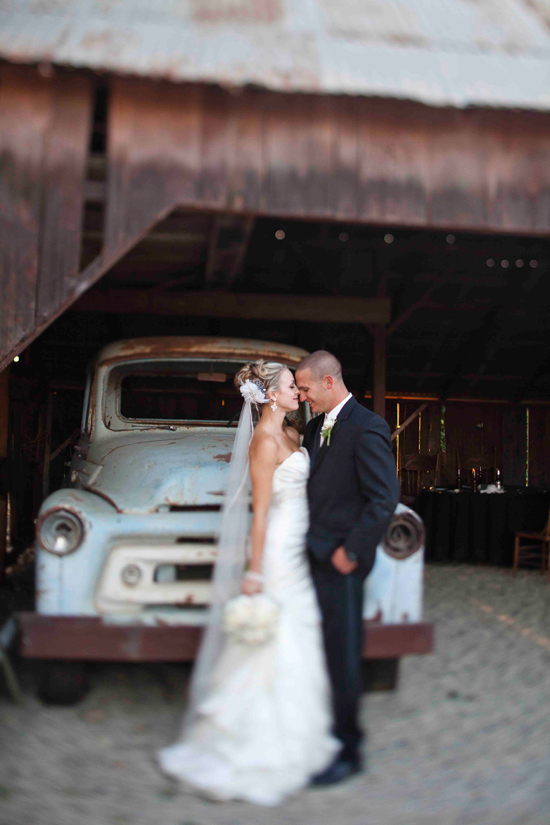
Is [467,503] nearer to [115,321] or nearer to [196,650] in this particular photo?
[115,321]

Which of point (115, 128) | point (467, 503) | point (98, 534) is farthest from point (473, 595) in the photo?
point (115, 128)

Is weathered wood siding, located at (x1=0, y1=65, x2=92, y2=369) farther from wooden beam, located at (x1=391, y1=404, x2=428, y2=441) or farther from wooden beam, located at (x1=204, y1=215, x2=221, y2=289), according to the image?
wooden beam, located at (x1=391, y1=404, x2=428, y2=441)

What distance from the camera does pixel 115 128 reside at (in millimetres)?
4145

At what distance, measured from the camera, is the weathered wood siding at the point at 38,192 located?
4.02 meters

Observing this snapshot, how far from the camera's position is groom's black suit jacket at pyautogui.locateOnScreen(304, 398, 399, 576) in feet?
10.3

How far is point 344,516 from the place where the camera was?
3.31m

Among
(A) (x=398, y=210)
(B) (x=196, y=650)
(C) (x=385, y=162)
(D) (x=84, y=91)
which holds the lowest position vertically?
(B) (x=196, y=650)

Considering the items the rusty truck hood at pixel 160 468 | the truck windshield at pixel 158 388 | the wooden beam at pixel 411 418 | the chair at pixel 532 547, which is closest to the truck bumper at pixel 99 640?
the rusty truck hood at pixel 160 468

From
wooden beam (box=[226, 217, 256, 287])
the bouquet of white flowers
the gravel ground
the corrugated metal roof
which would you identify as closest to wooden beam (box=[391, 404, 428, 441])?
wooden beam (box=[226, 217, 256, 287])

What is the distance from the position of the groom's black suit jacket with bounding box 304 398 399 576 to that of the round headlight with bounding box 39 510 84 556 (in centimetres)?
112

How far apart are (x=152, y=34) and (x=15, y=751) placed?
153 inches

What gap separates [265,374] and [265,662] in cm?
141

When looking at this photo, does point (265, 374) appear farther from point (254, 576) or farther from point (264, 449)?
point (254, 576)

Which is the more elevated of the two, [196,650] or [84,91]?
[84,91]
